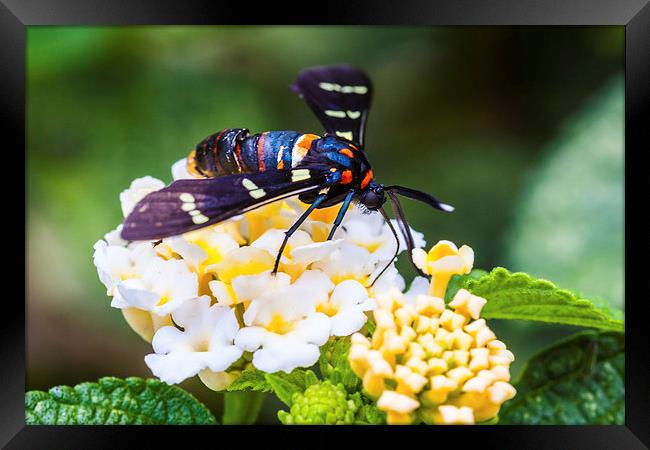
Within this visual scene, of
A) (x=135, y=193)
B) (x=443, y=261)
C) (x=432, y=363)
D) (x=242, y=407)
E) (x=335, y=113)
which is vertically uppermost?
(x=335, y=113)

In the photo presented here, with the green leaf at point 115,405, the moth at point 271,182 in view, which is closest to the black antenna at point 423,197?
the moth at point 271,182

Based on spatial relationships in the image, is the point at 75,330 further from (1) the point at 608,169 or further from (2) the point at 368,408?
(1) the point at 608,169

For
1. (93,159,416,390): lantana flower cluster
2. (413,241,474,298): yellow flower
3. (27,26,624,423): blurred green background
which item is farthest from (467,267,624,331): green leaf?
(27,26,624,423): blurred green background

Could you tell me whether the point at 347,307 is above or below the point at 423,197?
below

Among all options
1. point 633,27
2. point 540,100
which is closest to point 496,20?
point 633,27

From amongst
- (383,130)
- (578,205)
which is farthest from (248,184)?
(578,205)

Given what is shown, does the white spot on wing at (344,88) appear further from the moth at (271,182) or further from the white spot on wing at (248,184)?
the white spot on wing at (248,184)

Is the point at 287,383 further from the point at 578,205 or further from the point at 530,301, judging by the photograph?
the point at 578,205
